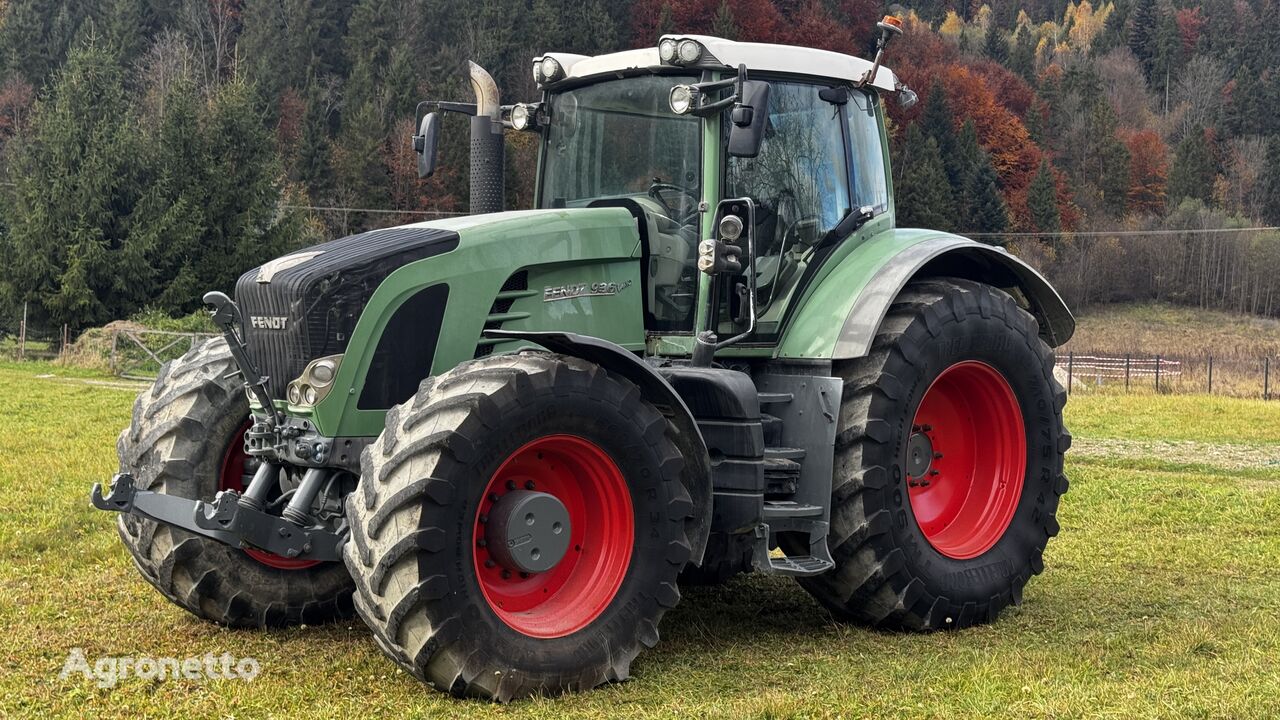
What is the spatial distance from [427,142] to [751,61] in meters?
1.77

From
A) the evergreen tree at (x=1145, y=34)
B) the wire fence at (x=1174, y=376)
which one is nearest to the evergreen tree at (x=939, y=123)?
the wire fence at (x=1174, y=376)

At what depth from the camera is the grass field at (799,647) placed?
492cm

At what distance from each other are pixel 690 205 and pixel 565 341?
1.38 metres

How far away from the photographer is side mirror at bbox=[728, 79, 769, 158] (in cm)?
571

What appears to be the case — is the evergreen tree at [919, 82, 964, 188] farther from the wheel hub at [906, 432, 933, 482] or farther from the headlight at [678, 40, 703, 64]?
the headlight at [678, 40, 703, 64]

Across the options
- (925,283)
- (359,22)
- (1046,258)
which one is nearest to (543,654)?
(925,283)

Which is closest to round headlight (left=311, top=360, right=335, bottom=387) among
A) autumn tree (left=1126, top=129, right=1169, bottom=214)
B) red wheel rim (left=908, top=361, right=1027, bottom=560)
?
red wheel rim (left=908, top=361, right=1027, bottom=560)

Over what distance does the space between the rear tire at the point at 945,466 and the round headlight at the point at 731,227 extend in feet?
2.93

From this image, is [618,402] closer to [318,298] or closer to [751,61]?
[318,298]

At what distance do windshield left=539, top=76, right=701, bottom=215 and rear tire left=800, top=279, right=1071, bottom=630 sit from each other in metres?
1.28

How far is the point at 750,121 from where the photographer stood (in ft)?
18.8

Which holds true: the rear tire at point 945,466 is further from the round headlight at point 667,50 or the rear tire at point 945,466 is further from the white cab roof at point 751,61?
the round headlight at point 667,50

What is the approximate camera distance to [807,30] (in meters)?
57.2

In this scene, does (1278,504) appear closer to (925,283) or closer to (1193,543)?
(1193,543)
